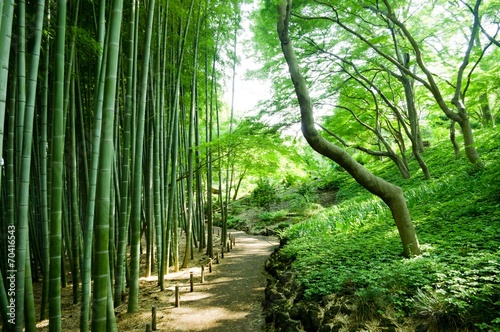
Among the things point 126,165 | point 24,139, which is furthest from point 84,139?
point 24,139

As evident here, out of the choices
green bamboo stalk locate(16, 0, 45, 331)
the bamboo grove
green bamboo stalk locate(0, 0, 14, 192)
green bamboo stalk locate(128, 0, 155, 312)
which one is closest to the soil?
the bamboo grove

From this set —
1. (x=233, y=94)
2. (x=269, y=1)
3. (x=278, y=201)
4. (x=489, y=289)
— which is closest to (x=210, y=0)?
(x=269, y=1)

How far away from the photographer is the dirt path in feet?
12.2

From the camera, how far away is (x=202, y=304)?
4.38 metres

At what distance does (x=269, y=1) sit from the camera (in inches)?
196

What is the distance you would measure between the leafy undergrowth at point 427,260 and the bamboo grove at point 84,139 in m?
2.38

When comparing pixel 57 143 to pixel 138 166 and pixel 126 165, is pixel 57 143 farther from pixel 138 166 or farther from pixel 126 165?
pixel 138 166

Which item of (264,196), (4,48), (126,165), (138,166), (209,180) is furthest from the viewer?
(264,196)

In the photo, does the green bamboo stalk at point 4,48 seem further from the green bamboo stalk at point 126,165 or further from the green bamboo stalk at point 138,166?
the green bamboo stalk at point 138,166

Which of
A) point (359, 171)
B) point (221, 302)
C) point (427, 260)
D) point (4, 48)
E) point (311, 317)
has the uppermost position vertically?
point (4, 48)

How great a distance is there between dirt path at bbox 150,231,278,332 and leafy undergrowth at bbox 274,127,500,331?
0.83 metres

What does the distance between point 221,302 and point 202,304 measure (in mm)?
287

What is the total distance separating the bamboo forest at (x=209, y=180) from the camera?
2445 millimetres

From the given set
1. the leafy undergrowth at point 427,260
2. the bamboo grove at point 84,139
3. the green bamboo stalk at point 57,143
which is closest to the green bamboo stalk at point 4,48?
the bamboo grove at point 84,139
